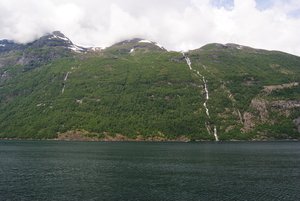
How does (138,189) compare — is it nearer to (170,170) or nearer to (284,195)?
(170,170)

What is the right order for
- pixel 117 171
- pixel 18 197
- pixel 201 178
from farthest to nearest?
pixel 117 171, pixel 201 178, pixel 18 197

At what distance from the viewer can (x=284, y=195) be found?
45.0 meters

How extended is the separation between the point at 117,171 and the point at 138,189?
1933cm

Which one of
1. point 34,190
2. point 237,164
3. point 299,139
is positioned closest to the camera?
point 34,190

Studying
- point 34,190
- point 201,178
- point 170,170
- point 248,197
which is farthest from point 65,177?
point 248,197

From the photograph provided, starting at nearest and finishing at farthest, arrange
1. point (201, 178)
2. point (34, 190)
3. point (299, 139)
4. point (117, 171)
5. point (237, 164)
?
1. point (34, 190)
2. point (201, 178)
3. point (117, 171)
4. point (237, 164)
5. point (299, 139)

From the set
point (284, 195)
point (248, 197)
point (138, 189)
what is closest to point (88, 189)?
Answer: point (138, 189)

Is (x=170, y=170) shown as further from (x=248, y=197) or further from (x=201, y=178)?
(x=248, y=197)

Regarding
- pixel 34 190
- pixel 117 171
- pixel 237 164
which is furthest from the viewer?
pixel 237 164

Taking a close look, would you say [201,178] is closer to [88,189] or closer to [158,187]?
[158,187]

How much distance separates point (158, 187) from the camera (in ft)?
165

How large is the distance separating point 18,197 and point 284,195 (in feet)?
171

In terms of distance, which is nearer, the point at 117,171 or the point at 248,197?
the point at 248,197

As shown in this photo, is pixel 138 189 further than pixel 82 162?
No
